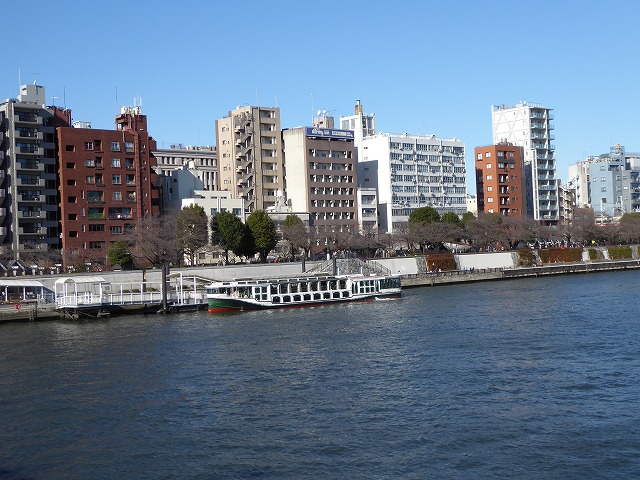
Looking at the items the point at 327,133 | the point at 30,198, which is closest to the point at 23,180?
the point at 30,198

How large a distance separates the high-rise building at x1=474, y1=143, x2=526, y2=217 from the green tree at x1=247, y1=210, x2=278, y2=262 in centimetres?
5035

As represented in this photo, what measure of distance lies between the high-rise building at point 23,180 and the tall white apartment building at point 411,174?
48.8 metres

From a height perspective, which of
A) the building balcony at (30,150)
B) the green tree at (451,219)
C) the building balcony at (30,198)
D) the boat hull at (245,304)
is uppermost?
the building balcony at (30,150)

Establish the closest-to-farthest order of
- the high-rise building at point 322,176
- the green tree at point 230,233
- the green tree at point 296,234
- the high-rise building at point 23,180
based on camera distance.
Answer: the high-rise building at point 23,180 < the green tree at point 230,233 < the green tree at point 296,234 < the high-rise building at point 322,176

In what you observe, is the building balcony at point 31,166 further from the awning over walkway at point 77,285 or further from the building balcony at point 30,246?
the awning over walkway at point 77,285

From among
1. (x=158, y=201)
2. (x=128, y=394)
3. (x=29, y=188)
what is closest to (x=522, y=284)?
(x=158, y=201)

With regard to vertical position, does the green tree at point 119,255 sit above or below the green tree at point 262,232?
below

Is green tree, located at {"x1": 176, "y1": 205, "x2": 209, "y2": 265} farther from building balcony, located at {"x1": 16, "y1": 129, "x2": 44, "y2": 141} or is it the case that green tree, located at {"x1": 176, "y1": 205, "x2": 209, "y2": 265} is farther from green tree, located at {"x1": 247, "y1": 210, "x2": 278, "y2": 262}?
building balcony, located at {"x1": 16, "y1": 129, "x2": 44, "y2": 141}

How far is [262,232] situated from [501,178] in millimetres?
54165

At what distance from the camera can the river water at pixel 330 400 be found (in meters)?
21.1

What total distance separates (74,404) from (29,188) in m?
51.8

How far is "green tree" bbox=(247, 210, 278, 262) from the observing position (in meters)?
83.7

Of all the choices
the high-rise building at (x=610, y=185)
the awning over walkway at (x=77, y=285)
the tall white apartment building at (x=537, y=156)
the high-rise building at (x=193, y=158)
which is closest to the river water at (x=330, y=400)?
the awning over walkway at (x=77, y=285)

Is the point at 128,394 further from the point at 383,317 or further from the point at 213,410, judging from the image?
the point at 383,317
